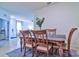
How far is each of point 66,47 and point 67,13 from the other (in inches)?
106

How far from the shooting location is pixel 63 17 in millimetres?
4914

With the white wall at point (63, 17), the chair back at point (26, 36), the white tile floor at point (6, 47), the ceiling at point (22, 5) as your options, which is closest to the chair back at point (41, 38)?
the chair back at point (26, 36)

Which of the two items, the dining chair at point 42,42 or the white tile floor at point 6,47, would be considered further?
the white tile floor at point 6,47

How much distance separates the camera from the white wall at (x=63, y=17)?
4.46 m

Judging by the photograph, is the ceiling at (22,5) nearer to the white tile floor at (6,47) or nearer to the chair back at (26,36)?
the white tile floor at (6,47)

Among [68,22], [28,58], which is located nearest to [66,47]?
[28,58]

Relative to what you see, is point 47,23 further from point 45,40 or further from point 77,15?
point 45,40

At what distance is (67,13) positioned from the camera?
4.75 meters

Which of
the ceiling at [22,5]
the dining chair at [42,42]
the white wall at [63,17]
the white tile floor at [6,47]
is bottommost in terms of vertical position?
the white tile floor at [6,47]

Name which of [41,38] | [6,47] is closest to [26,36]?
[41,38]

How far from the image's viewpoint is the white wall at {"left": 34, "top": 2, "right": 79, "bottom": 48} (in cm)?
446

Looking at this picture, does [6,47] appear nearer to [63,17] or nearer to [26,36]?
[26,36]

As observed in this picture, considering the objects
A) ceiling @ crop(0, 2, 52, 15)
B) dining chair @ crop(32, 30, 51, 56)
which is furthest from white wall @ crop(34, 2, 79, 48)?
dining chair @ crop(32, 30, 51, 56)

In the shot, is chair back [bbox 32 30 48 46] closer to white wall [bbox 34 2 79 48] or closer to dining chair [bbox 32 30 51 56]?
dining chair [bbox 32 30 51 56]
